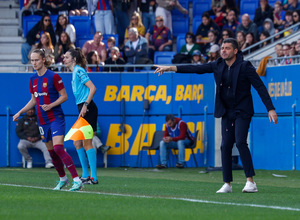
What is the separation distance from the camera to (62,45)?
64.1 ft

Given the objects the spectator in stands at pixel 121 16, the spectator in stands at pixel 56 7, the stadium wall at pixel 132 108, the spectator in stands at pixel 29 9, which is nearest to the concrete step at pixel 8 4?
the spectator in stands at pixel 29 9

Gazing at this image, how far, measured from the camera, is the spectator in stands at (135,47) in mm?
19281

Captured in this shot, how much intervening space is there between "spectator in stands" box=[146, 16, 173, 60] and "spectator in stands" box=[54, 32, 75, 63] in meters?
2.47

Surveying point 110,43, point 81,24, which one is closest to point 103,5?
point 81,24

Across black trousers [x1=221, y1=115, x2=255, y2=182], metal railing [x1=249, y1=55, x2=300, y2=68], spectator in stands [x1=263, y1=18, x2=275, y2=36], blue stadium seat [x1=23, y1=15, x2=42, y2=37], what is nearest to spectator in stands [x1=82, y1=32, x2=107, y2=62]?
blue stadium seat [x1=23, y1=15, x2=42, y2=37]

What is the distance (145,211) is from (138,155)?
12.0 metres

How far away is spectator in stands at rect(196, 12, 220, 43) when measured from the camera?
68.0ft

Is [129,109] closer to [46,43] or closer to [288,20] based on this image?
[46,43]

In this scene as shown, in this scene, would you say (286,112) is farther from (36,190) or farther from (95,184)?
(36,190)

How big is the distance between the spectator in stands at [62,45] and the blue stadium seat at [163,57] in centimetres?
231

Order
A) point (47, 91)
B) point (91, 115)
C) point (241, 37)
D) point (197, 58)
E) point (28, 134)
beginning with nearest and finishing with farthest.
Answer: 1. point (47, 91)
2. point (91, 115)
3. point (28, 134)
4. point (197, 58)
5. point (241, 37)

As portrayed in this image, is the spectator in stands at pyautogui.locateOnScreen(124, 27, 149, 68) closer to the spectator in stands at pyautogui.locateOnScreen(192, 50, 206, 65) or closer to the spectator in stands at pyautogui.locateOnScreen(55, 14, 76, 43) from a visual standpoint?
the spectator in stands at pyautogui.locateOnScreen(192, 50, 206, 65)

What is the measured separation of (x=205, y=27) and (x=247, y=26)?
4.26 feet

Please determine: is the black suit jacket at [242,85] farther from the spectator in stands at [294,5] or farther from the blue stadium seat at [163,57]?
the spectator in stands at [294,5]
